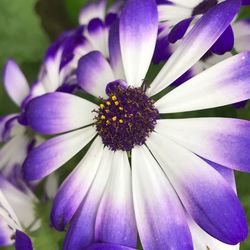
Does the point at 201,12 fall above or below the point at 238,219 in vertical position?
above

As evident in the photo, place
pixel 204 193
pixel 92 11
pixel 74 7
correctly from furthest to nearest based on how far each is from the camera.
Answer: pixel 74 7 < pixel 92 11 < pixel 204 193

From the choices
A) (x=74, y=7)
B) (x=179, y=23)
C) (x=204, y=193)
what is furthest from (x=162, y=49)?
(x=74, y=7)

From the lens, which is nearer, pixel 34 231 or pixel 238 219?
pixel 238 219

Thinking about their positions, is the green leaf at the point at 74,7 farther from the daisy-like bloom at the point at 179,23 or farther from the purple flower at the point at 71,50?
the daisy-like bloom at the point at 179,23

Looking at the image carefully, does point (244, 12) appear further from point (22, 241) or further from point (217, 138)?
point (22, 241)

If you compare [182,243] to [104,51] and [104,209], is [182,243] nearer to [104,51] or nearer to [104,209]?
[104,209]

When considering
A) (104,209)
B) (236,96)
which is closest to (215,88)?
(236,96)

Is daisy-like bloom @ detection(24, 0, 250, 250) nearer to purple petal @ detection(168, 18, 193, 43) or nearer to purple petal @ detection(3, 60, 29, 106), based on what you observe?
purple petal @ detection(168, 18, 193, 43)
